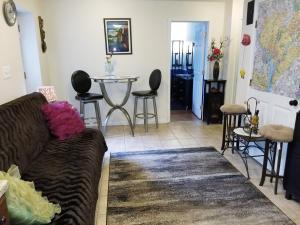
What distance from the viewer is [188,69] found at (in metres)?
6.38

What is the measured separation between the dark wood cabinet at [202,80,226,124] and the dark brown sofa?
274 cm

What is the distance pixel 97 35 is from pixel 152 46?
1.05 meters

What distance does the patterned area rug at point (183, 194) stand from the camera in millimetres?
2064

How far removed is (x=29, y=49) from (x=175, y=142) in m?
2.72

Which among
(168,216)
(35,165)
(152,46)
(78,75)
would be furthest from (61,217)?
(152,46)

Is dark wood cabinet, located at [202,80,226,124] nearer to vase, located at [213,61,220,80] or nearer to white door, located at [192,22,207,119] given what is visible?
vase, located at [213,61,220,80]

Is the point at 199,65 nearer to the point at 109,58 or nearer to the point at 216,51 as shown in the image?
the point at 216,51

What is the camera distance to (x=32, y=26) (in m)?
3.59

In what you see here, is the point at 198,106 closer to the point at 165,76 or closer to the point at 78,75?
the point at 165,76

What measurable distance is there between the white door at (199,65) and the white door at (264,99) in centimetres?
140

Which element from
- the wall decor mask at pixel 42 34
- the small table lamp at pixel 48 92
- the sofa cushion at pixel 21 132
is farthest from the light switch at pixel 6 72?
the wall decor mask at pixel 42 34

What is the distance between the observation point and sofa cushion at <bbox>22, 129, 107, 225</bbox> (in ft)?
4.99

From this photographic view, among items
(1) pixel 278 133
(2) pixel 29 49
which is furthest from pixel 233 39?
(2) pixel 29 49

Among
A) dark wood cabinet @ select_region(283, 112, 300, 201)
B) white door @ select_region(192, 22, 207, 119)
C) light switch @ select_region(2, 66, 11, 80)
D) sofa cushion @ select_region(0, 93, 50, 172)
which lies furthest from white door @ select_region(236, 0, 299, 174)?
light switch @ select_region(2, 66, 11, 80)
